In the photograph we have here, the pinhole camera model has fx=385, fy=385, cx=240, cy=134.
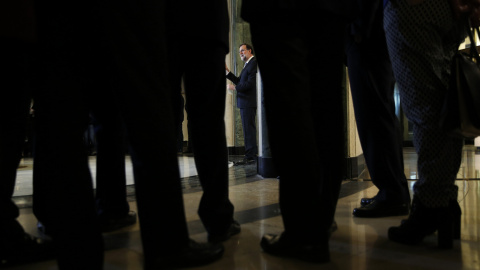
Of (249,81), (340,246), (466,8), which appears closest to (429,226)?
(340,246)

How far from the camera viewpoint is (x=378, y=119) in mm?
1810

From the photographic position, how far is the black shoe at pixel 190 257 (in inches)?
41.0

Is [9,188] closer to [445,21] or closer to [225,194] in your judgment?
[225,194]

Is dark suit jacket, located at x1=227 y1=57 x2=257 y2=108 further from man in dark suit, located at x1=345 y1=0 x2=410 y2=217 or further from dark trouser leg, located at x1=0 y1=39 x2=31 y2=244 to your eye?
dark trouser leg, located at x1=0 y1=39 x2=31 y2=244

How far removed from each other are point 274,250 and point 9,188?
925 mm

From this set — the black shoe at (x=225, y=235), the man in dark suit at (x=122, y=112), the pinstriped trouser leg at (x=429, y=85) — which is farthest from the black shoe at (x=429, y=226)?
the man in dark suit at (x=122, y=112)

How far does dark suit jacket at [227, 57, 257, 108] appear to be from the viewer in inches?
189

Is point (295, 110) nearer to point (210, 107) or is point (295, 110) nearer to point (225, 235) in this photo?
point (210, 107)

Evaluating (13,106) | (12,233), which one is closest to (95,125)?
(13,106)

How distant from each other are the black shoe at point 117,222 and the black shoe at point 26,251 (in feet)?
1.04

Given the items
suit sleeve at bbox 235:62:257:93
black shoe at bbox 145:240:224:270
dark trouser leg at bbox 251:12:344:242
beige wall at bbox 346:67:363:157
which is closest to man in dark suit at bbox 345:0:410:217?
dark trouser leg at bbox 251:12:344:242

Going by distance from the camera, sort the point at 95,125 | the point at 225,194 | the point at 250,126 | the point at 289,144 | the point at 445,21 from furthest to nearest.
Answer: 1. the point at 250,126
2. the point at 95,125
3. the point at 225,194
4. the point at 445,21
5. the point at 289,144

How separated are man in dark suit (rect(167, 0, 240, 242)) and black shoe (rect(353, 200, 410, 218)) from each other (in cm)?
68

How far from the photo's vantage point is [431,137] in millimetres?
1252
